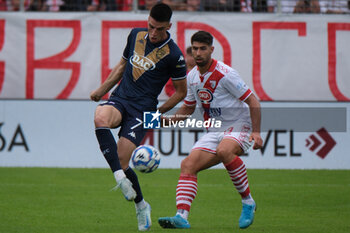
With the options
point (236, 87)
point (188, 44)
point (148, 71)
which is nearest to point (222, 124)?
point (236, 87)

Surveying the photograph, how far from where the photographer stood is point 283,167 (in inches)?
546

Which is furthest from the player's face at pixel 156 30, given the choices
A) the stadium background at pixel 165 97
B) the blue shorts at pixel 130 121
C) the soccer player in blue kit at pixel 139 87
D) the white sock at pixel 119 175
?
the stadium background at pixel 165 97

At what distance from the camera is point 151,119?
743 centimetres

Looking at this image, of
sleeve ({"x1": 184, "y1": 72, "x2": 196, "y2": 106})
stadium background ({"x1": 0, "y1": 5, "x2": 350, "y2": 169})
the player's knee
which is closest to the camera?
the player's knee

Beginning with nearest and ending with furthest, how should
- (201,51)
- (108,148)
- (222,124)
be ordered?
(108,148)
(201,51)
(222,124)

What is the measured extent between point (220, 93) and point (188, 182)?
1044 millimetres

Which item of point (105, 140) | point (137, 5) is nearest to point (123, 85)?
point (105, 140)

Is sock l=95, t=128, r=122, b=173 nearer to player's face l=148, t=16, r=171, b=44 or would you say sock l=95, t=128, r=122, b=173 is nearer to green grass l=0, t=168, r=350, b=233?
green grass l=0, t=168, r=350, b=233

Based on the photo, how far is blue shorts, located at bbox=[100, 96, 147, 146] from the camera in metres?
7.12

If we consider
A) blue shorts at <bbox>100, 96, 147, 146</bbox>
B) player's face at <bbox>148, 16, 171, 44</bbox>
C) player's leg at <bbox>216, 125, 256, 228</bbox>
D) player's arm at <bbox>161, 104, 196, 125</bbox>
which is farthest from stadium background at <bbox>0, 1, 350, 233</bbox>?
player's face at <bbox>148, 16, 171, 44</bbox>

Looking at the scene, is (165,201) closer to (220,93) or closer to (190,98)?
(190,98)

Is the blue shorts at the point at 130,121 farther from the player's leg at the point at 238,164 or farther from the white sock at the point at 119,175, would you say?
the player's leg at the point at 238,164

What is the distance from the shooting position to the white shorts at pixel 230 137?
25.3ft

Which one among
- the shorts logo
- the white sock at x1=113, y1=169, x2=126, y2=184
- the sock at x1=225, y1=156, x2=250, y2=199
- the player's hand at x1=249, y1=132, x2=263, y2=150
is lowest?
the sock at x1=225, y1=156, x2=250, y2=199
